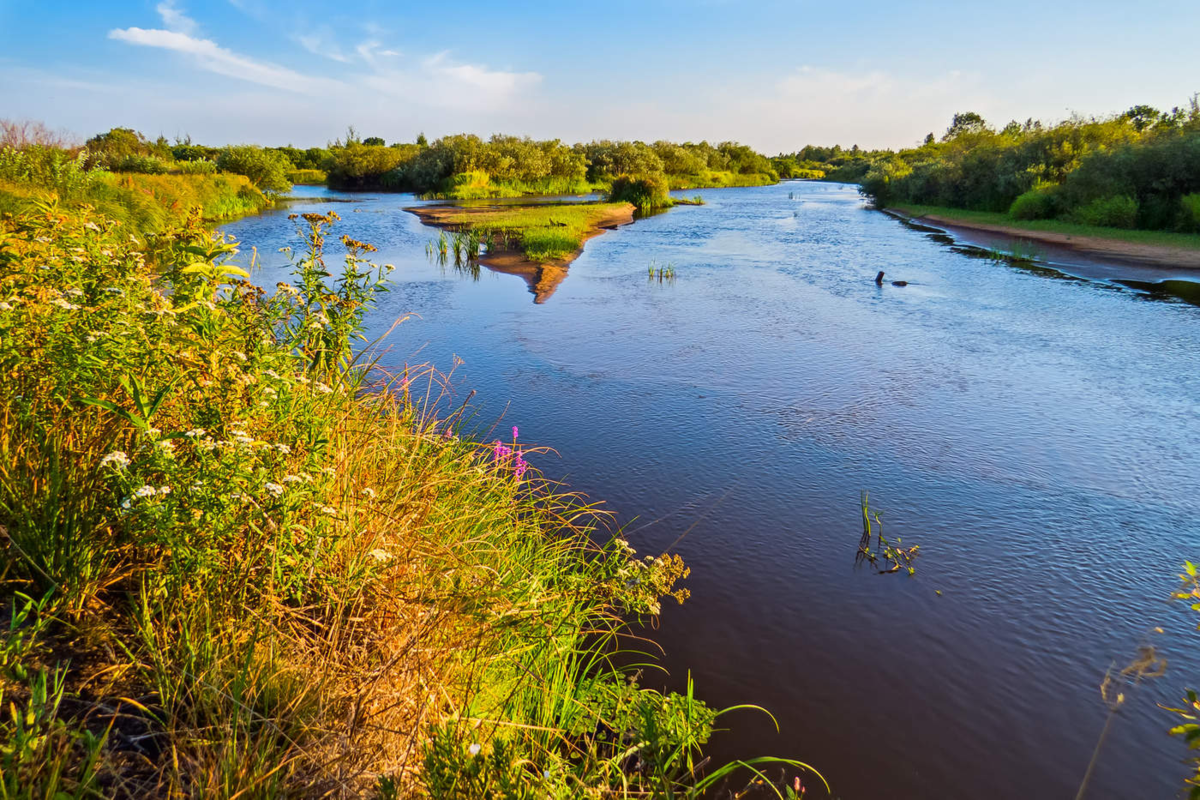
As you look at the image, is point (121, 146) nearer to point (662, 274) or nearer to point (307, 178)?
point (307, 178)

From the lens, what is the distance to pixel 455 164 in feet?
186

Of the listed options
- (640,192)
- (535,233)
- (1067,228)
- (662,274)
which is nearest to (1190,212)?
(1067,228)

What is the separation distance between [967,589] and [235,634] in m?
4.87

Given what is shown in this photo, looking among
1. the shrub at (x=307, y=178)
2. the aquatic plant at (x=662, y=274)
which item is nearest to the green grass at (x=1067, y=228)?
the aquatic plant at (x=662, y=274)

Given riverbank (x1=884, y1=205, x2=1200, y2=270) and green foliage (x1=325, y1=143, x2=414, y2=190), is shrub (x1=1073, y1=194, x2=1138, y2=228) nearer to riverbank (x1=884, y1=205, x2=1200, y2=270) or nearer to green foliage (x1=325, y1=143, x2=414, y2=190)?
riverbank (x1=884, y1=205, x2=1200, y2=270)

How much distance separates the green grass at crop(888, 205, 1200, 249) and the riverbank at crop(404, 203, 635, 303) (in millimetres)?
16765

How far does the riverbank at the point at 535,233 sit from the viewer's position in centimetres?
1864

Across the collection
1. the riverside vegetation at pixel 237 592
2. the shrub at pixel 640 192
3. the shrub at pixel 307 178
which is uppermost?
the shrub at pixel 307 178

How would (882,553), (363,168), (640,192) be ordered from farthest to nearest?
1. (363,168)
2. (640,192)
3. (882,553)

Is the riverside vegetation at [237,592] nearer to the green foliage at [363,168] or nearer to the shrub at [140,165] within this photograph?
the shrub at [140,165]

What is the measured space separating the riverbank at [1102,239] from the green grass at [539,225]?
16991mm

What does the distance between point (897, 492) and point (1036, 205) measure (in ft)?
94.4

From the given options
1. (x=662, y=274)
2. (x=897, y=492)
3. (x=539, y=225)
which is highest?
(x=539, y=225)

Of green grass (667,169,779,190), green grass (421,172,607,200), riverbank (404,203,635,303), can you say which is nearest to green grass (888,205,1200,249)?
riverbank (404,203,635,303)
